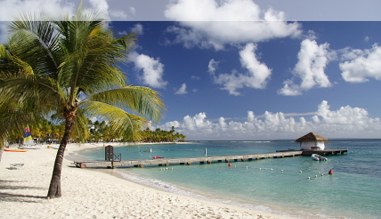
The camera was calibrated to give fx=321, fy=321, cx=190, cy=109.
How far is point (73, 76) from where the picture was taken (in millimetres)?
8672

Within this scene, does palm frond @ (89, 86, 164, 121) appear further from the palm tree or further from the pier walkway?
the pier walkway

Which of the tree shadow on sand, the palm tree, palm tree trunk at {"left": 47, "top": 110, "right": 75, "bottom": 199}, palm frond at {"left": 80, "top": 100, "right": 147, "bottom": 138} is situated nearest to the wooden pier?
the tree shadow on sand

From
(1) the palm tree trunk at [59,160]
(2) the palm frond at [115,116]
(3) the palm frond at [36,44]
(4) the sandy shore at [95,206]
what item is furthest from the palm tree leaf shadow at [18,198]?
(3) the palm frond at [36,44]

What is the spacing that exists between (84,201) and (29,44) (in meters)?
4.79

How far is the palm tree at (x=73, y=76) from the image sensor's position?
27.2 ft

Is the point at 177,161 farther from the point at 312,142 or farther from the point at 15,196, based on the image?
the point at 312,142

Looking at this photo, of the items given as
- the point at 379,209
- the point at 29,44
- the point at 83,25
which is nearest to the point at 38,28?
the point at 29,44

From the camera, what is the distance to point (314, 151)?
5019 cm

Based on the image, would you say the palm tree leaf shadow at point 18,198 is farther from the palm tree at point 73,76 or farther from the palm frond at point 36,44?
the palm frond at point 36,44

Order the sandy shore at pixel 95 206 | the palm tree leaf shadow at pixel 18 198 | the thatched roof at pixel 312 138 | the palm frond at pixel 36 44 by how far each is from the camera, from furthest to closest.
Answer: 1. the thatched roof at pixel 312 138
2. the palm tree leaf shadow at pixel 18 198
3. the palm frond at pixel 36 44
4. the sandy shore at pixel 95 206

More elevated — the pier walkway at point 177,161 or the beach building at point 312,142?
the beach building at point 312,142

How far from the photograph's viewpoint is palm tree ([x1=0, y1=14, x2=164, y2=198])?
8.28 meters

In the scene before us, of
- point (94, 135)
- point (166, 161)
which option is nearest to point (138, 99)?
point (166, 161)

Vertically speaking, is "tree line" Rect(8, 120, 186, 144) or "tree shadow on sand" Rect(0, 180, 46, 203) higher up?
"tree line" Rect(8, 120, 186, 144)
